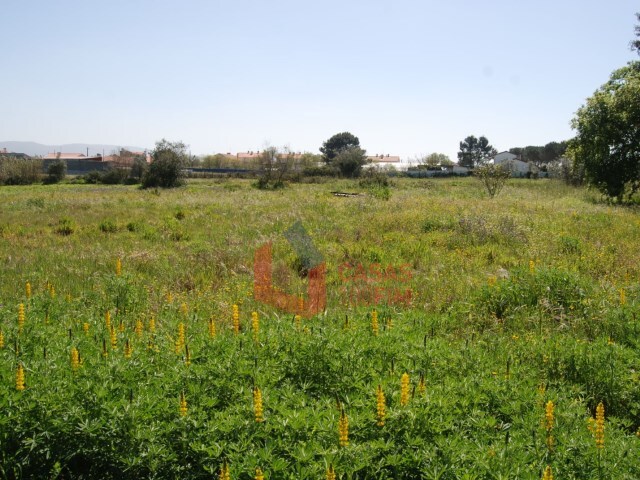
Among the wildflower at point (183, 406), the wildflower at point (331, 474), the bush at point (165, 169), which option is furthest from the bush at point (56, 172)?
the wildflower at point (331, 474)

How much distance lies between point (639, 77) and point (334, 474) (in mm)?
25201

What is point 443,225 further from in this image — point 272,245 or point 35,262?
point 35,262

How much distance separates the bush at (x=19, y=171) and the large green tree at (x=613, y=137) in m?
45.6

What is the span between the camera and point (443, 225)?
13.5 metres

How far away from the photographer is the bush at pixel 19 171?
46.2m

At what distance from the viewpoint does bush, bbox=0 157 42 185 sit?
46188 millimetres

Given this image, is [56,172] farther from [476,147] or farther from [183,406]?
[476,147]

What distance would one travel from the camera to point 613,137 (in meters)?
21.8

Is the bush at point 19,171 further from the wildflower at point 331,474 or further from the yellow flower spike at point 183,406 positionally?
the wildflower at point 331,474

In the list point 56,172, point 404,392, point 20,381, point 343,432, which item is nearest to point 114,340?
point 20,381

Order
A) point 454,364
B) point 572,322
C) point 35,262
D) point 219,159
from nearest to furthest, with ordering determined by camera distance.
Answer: point 454,364 → point 572,322 → point 35,262 → point 219,159

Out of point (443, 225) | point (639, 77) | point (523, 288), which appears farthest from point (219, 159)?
point (523, 288)

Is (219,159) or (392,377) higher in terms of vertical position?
(219,159)

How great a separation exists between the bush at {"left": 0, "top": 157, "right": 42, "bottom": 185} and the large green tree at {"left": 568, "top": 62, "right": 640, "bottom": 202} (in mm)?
45630
